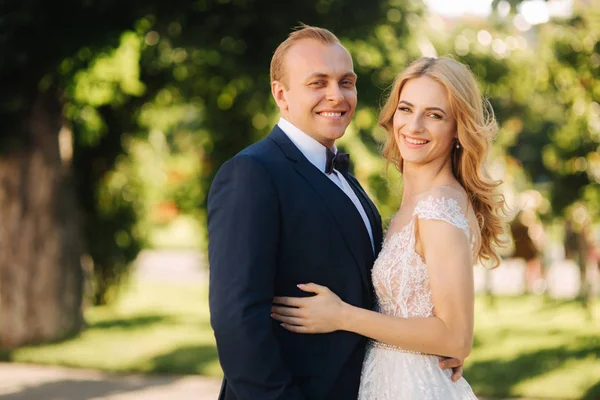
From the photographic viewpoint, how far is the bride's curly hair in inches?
121

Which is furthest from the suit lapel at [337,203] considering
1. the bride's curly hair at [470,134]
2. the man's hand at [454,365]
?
the bride's curly hair at [470,134]

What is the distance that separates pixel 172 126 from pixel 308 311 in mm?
11132

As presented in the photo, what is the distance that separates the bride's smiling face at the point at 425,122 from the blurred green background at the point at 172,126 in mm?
3084

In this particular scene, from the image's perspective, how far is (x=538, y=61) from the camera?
10148 mm

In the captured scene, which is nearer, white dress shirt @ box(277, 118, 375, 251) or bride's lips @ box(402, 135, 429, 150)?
white dress shirt @ box(277, 118, 375, 251)

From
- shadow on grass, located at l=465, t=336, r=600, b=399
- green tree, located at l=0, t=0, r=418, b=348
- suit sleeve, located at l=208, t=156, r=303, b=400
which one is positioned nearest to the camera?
suit sleeve, located at l=208, t=156, r=303, b=400

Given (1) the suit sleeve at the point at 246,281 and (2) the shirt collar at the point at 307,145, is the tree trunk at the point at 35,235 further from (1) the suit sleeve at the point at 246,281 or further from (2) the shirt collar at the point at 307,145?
(1) the suit sleeve at the point at 246,281

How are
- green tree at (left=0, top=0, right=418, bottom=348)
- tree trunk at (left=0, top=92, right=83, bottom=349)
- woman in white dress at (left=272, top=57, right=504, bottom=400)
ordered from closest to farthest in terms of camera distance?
woman in white dress at (left=272, top=57, right=504, bottom=400)
green tree at (left=0, top=0, right=418, bottom=348)
tree trunk at (left=0, top=92, right=83, bottom=349)

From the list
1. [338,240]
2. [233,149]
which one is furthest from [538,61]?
[338,240]

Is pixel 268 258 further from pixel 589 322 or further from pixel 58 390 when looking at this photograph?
pixel 589 322

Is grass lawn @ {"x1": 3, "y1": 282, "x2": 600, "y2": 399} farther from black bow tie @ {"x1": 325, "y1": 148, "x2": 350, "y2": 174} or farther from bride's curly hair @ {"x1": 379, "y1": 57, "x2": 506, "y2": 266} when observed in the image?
black bow tie @ {"x1": 325, "y1": 148, "x2": 350, "y2": 174}

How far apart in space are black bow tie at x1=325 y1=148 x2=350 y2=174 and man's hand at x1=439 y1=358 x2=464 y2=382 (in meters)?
0.82

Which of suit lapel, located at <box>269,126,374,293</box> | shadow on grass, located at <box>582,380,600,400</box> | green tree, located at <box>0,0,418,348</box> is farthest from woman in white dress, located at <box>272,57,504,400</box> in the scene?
green tree, located at <box>0,0,418,348</box>

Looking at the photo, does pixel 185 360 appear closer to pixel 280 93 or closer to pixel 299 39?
pixel 280 93
